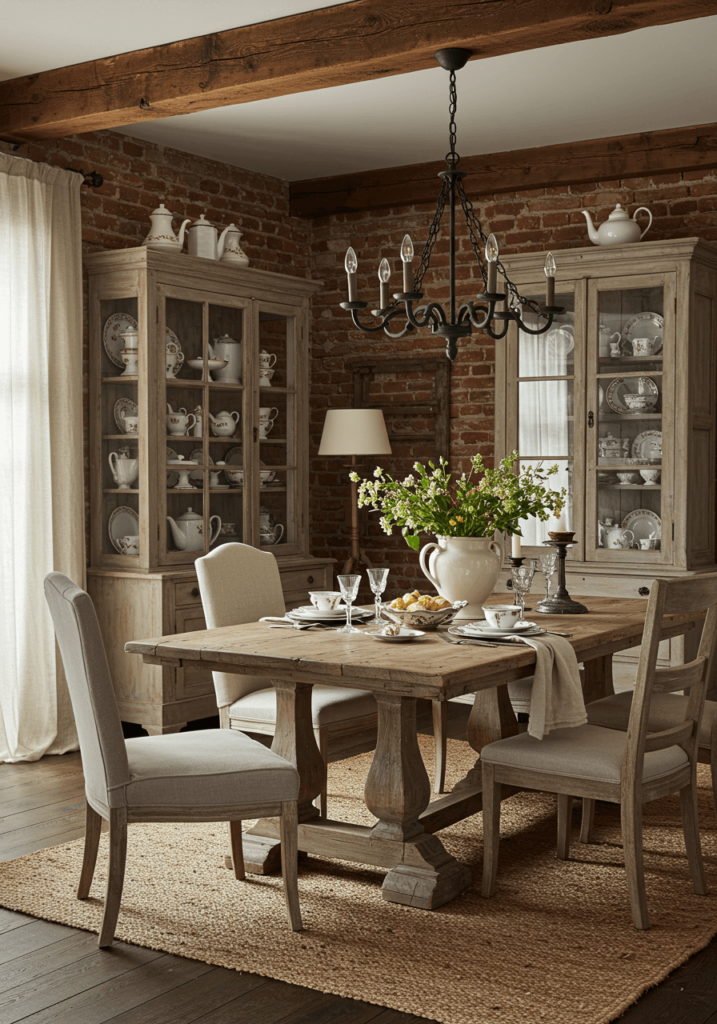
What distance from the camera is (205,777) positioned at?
2602 millimetres

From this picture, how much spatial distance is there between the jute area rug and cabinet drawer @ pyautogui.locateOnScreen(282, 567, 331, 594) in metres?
1.85

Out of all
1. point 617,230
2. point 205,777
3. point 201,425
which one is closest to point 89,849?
point 205,777

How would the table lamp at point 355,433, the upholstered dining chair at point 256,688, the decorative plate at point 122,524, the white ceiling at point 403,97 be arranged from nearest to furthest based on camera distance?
1. the upholstered dining chair at point 256,688
2. the white ceiling at point 403,97
3. the decorative plate at point 122,524
4. the table lamp at point 355,433

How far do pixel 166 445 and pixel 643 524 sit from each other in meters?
2.14

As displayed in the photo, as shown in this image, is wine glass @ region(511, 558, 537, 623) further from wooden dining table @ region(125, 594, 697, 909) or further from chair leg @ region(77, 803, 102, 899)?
chair leg @ region(77, 803, 102, 899)

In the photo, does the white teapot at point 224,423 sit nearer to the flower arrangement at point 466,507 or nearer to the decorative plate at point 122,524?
the decorative plate at point 122,524

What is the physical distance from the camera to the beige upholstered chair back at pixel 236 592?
11.5 feet

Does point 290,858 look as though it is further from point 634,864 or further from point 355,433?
point 355,433

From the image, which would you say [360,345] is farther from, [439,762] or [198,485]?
[439,762]

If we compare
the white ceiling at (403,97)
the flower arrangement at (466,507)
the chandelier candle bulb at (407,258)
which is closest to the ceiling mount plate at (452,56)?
the white ceiling at (403,97)

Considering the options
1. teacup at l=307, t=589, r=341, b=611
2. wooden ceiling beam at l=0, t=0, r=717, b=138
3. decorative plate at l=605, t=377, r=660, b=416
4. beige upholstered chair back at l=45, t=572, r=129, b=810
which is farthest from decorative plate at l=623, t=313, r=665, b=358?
beige upholstered chair back at l=45, t=572, r=129, b=810

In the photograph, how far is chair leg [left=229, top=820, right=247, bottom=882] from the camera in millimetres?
3027

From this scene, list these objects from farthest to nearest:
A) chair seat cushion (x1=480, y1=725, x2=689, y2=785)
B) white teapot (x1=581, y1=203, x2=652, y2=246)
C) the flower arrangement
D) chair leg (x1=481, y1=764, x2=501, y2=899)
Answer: white teapot (x1=581, y1=203, x2=652, y2=246)
the flower arrangement
chair leg (x1=481, y1=764, x2=501, y2=899)
chair seat cushion (x1=480, y1=725, x2=689, y2=785)

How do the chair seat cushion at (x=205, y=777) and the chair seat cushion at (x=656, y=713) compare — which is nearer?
the chair seat cushion at (x=205, y=777)
